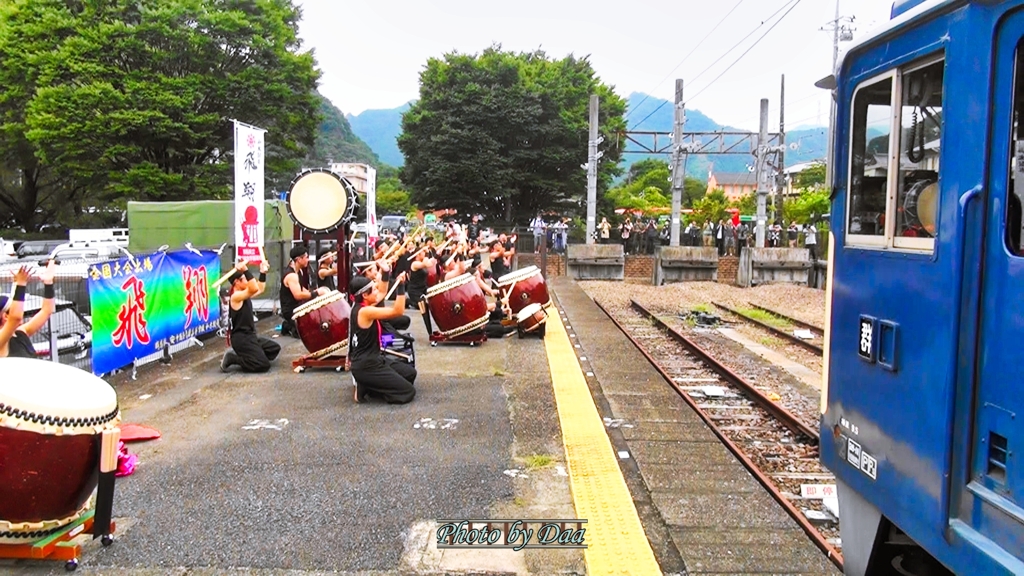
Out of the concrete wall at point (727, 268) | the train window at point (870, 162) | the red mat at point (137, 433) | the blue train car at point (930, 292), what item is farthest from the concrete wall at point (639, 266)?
the train window at point (870, 162)

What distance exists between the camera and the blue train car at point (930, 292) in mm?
2486

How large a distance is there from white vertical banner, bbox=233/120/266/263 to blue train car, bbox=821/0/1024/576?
10.4 meters

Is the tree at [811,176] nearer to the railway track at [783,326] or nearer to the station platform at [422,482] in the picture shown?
the railway track at [783,326]

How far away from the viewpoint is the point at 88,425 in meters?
4.25

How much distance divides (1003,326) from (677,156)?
77.7ft

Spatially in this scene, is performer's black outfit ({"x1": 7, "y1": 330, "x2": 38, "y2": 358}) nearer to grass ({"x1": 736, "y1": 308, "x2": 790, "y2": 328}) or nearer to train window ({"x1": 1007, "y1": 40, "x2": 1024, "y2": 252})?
train window ({"x1": 1007, "y1": 40, "x2": 1024, "y2": 252})

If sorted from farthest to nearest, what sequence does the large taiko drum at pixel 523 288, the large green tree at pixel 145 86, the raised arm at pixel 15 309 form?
1. the large green tree at pixel 145 86
2. the large taiko drum at pixel 523 288
3. the raised arm at pixel 15 309

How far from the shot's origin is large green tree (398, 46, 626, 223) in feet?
112

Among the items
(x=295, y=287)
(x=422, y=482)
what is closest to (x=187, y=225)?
(x=295, y=287)

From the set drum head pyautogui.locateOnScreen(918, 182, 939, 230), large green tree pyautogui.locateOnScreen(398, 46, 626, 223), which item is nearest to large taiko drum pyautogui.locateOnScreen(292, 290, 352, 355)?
drum head pyautogui.locateOnScreen(918, 182, 939, 230)

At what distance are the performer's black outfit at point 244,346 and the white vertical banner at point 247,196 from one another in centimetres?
264

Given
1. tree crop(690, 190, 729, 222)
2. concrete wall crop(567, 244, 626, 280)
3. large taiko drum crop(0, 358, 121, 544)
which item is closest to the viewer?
large taiko drum crop(0, 358, 121, 544)

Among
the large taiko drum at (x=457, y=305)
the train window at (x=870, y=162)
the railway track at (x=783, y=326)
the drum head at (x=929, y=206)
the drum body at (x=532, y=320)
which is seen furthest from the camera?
the railway track at (x=783, y=326)

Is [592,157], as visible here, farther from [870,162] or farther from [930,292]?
[930,292]
